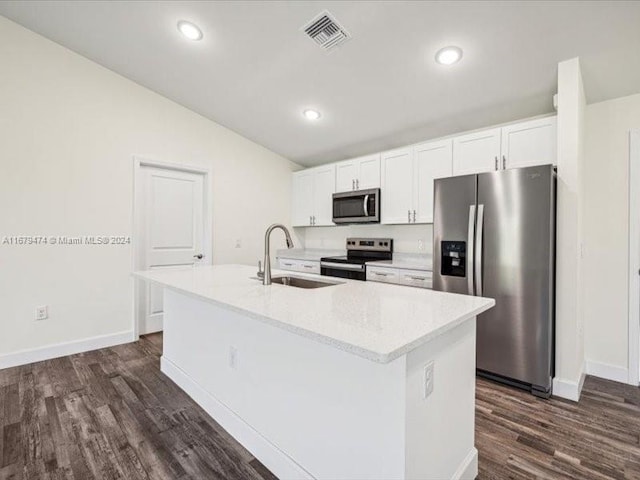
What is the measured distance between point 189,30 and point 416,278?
3.03 metres

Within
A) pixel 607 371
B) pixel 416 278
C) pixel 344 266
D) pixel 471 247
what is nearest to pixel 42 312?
pixel 344 266

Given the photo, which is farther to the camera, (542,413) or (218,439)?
(542,413)

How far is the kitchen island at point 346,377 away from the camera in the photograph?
1.12m

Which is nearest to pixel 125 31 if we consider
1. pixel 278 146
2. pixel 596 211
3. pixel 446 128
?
pixel 278 146

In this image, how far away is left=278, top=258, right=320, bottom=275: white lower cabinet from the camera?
14.3 ft

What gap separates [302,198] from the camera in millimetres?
4914

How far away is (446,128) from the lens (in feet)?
11.2

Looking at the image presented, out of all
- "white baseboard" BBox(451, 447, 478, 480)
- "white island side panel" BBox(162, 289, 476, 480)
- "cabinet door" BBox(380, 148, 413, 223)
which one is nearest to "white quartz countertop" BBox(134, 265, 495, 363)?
"white island side panel" BBox(162, 289, 476, 480)

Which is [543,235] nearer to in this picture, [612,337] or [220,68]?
[612,337]

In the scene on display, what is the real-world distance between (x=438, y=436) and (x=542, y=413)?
4.51 ft

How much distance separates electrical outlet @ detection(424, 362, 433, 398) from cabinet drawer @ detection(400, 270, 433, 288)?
6.57 feet

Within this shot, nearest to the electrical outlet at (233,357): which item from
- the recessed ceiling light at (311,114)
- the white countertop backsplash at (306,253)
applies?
the white countertop backsplash at (306,253)

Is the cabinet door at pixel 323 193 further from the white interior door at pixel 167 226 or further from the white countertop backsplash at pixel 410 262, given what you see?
the white interior door at pixel 167 226

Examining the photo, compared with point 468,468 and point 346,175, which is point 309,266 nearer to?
point 346,175
